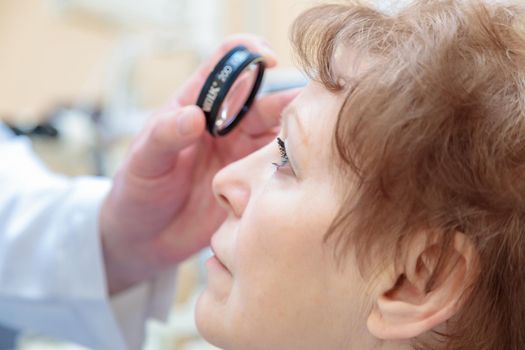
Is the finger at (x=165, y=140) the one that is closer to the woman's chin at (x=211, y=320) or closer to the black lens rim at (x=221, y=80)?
the black lens rim at (x=221, y=80)

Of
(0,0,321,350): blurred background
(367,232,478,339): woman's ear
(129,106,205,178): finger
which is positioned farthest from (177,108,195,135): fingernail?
(0,0,321,350): blurred background

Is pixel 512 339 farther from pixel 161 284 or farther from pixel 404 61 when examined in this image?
pixel 161 284

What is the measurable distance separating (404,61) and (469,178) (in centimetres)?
10

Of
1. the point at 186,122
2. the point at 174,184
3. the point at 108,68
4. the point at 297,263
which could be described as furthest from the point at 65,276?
the point at 108,68

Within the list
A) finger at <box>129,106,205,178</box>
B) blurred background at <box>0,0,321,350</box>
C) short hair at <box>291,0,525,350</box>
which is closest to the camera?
short hair at <box>291,0,525,350</box>

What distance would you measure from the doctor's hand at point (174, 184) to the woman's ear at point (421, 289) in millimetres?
286

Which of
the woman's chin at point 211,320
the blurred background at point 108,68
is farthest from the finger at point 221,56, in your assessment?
the blurred background at point 108,68

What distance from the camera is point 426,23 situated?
54cm

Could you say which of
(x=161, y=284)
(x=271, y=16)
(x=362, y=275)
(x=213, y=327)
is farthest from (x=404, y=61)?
(x=271, y=16)

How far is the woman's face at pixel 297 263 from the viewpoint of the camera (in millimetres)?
557

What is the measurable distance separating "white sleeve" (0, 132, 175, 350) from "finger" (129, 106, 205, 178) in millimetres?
159

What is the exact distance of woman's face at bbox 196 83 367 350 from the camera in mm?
→ 557

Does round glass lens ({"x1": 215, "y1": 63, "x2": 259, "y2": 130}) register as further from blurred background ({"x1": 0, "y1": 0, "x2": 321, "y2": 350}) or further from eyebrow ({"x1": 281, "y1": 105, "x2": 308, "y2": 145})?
blurred background ({"x1": 0, "y1": 0, "x2": 321, "y2": 350})

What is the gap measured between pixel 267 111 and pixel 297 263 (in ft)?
0.83
